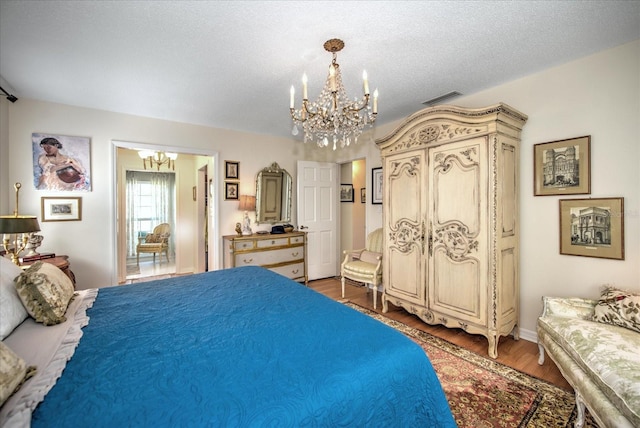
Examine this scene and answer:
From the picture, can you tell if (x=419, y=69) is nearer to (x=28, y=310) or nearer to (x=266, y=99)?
(x=266, y=99)

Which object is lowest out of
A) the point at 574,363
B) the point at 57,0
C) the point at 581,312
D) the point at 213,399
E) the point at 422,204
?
the point at 574,363

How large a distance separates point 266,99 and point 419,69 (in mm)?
1669

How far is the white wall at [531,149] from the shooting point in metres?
2.17

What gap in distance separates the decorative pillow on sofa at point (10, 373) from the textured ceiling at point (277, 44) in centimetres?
190

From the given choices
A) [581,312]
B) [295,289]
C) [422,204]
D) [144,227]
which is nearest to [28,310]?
[295,289]

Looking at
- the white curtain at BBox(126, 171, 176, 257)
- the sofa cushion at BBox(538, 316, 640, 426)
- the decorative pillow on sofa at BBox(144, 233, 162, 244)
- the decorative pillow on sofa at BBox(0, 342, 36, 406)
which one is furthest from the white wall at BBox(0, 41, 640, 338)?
the white curtain at BBox(126, 171, 176, 257)

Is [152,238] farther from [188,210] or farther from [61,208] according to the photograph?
[61,208]

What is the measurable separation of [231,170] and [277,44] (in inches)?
103

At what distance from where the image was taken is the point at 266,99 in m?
3.18

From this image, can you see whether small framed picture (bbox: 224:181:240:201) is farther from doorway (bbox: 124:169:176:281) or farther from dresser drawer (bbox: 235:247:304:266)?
doorway (bbox: 124:169:176:281)

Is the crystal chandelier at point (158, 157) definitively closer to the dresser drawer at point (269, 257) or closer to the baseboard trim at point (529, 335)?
the dresser drawer at point (269, 257)

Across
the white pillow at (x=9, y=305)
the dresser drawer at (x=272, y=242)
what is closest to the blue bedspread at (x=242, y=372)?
the white pillow at (x=9, y=305)

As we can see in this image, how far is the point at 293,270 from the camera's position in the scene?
4.59 metres

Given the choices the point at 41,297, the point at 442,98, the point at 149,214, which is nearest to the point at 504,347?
the point at 442,98
